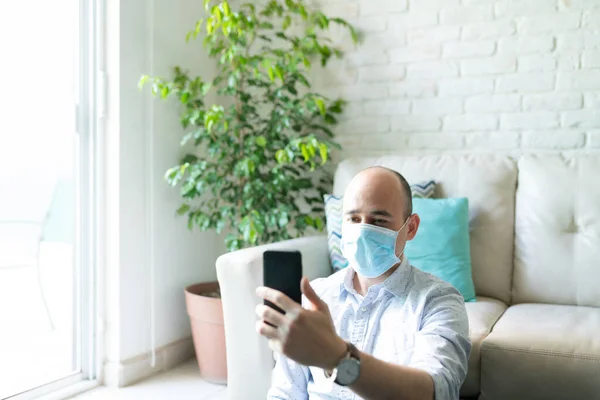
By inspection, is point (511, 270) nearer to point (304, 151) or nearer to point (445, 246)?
point (445, 246)

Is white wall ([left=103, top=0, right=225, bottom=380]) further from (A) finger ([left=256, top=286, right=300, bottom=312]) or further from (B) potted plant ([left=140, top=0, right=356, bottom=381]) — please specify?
(A) finger ([left=256, top=286, right=300, bottom=312])

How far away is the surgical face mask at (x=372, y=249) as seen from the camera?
4.17 ft

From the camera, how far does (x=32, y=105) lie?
7.55 feet

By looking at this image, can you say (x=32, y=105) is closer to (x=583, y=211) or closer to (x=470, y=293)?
(x=470, y=293)

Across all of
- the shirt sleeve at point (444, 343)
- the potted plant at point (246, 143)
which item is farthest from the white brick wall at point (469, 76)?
the shirt sleeve at point (444, 343)

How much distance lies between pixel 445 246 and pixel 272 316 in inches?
57.7

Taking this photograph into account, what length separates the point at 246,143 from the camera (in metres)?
2.58

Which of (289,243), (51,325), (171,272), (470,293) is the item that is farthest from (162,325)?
(470,293)

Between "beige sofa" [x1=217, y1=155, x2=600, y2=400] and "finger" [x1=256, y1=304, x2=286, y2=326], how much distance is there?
107cm

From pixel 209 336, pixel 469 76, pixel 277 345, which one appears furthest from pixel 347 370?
pixel 469 76

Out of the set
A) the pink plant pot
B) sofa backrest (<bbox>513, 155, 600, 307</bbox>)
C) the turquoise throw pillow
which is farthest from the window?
sofa backrest (<bbox>513, 155, 600, 307</bbox>)

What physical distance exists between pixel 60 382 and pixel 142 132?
3.65 ft

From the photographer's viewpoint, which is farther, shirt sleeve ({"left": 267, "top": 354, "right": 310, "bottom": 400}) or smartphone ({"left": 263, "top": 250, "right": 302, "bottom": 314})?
shirt sleeve ({"left": 267, "top": 354, "right": 310, "bottom": 400})

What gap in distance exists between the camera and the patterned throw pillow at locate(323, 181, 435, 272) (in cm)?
229
